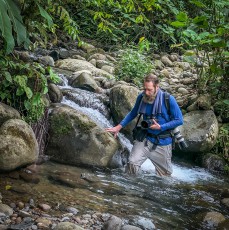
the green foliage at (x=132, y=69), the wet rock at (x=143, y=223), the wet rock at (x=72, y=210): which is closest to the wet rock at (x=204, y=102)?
the green foliage at (x=132, y=69)

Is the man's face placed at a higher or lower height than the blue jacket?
higher

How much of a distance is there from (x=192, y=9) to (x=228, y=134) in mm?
8283

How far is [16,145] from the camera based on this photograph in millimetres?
5051

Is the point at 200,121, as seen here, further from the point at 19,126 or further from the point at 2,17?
the point at 2,17

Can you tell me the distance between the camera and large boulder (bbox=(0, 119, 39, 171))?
492 centimetres

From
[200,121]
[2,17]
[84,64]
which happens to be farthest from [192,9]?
[2,17]

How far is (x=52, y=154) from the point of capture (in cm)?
620

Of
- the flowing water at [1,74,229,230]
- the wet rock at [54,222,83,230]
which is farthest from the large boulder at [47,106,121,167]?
the wet rock at [54,222,83,230]

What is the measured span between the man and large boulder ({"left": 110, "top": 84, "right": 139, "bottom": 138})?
2.01 m

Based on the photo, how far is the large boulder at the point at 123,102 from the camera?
7.57 m

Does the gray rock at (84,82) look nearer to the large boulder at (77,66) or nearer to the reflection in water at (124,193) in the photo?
the large boulder at (77,66)

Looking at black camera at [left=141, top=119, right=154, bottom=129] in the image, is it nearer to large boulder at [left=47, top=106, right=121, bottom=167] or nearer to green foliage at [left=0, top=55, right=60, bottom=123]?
large boulder at [left=47, top=106, right=121, bottom=167]

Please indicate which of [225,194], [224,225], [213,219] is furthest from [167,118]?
[225,194]

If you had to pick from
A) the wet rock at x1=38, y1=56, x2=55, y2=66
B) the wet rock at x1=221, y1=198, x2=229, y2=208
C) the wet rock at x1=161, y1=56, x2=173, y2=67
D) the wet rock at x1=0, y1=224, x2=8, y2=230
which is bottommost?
the wet rock at x1=0, y1=224, x2=8, y2=230
